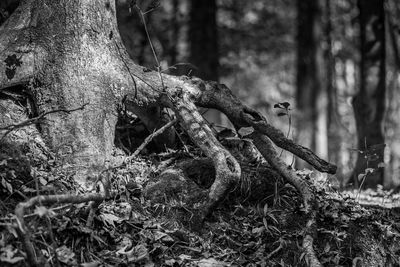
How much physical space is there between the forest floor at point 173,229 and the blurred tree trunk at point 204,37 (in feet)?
20.3

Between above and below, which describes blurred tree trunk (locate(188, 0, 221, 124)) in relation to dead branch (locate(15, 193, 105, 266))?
above

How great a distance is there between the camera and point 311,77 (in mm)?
13008

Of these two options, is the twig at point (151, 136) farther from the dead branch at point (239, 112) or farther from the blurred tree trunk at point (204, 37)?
the blurred tree trunk at point (204, 37)

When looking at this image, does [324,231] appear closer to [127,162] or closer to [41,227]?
[127,162]

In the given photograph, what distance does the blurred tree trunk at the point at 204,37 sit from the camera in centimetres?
1051

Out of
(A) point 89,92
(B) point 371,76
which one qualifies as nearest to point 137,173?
(A) point 89,92

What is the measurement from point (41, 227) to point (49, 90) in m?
1.48

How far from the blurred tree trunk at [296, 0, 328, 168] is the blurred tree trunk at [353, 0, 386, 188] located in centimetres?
468

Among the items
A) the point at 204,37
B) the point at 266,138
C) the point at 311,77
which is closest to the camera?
the point at 266,138

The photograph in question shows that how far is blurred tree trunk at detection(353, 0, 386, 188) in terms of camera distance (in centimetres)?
772

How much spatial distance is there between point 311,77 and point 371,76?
16.8 ft

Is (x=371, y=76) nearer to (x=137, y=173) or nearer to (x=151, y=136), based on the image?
(x=151, y=136)

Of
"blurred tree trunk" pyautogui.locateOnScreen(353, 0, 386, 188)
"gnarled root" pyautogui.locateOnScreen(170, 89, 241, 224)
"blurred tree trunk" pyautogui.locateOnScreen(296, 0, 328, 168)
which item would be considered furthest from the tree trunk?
"blurred tree trunk" pyautogui.locateOnScreen(296, 0, 328, 168)

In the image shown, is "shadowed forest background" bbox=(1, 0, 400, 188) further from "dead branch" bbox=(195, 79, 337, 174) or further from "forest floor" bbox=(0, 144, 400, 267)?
"forest floor" bbox=(0, 144, 400, 267)
